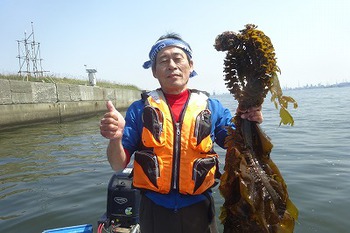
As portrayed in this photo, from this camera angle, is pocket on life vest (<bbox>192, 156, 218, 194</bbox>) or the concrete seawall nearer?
pocket on life vest (<bbox>192, 156, 218, 194</bbox>)

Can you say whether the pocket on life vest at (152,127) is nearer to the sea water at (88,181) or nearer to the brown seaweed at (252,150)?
the brown seaweed at (252,150)

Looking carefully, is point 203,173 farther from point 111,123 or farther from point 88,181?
point 88,181

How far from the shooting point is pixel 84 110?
80.9ft

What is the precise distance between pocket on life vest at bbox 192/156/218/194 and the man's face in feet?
2.49

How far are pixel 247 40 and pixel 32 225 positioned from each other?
510 cm

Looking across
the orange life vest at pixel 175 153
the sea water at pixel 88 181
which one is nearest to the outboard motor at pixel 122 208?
the orange life vest at pixel 175 153

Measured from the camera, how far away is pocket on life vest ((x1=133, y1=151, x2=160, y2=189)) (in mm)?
2633

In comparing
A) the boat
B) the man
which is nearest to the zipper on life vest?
the man

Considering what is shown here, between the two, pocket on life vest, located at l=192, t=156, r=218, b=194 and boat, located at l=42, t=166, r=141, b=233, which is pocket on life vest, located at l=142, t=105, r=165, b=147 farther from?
boat, located at l=42, t=166, r=141, b=233

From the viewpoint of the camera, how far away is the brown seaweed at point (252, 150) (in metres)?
1.93

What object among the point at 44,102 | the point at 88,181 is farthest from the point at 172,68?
the point at 44,102

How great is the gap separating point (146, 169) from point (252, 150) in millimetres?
1004

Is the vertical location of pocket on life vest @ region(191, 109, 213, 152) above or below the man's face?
below

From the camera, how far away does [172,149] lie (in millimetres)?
2703
